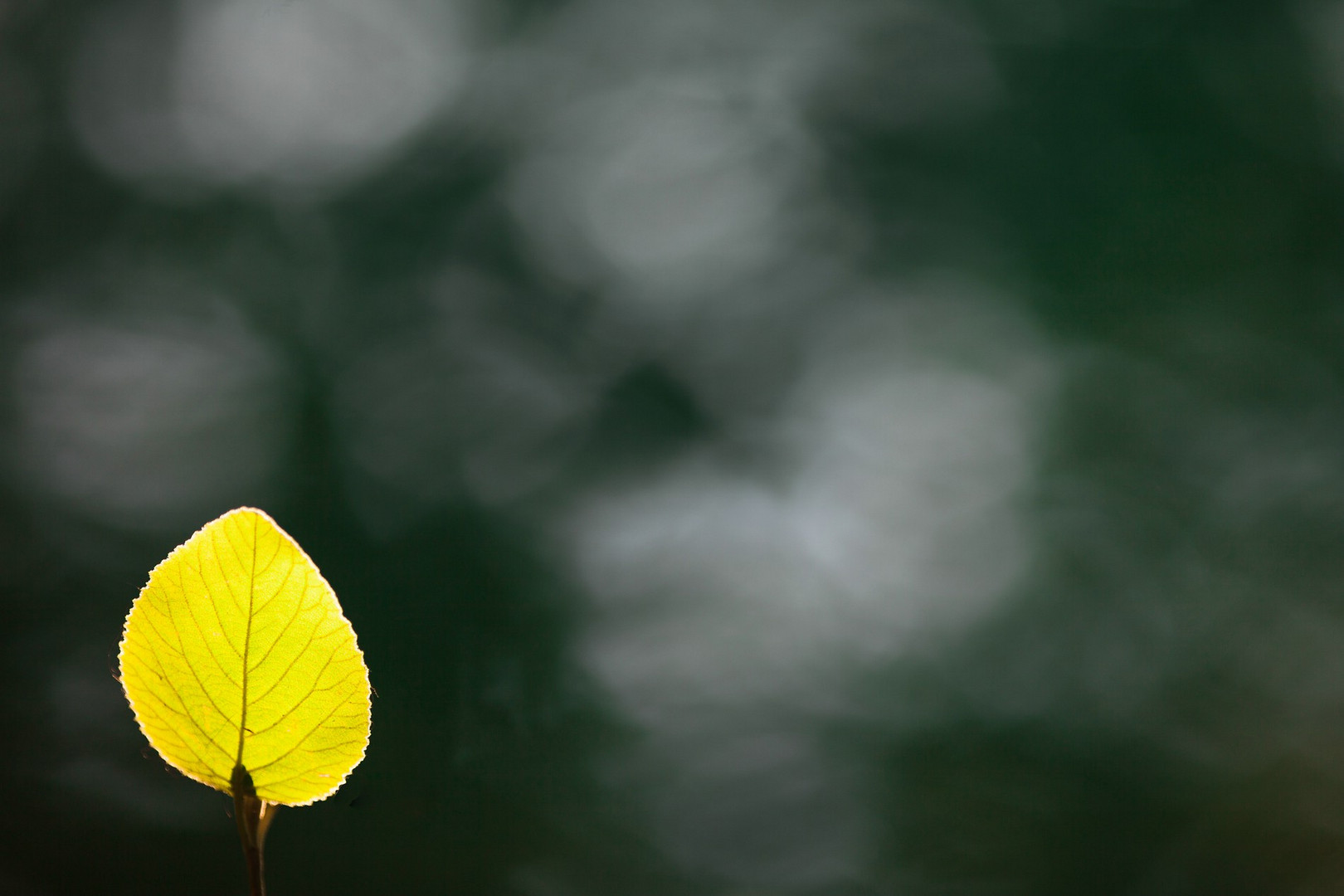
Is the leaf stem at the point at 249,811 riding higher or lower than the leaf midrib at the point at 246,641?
lower

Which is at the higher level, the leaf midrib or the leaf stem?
the leaf midrib

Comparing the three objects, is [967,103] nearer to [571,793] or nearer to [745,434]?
[745,434]

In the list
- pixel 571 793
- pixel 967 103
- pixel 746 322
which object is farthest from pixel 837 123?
pixel 571 793

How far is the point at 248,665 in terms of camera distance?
0.49 ft

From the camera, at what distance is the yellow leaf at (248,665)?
0.48ft

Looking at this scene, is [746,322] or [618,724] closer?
[618,724]

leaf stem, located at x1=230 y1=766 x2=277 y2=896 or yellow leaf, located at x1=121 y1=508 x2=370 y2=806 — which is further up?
yellow leaf, located at x1=121 y1=508 x2=370 y2=806

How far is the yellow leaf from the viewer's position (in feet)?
0.48

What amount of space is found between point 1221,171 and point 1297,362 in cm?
36

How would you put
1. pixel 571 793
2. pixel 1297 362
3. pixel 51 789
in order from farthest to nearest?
pixel 1297 362 → pixel 571 793 → pixel 51 789

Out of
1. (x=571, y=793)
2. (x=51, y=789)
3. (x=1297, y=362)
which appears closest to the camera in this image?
(x=51, y=789)

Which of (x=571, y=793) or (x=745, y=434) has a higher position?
(x=745, y=434)

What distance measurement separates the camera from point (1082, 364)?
68.7 inches

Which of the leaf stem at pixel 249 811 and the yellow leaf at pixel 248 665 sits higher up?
the yellow leaf at pixel 248 665
